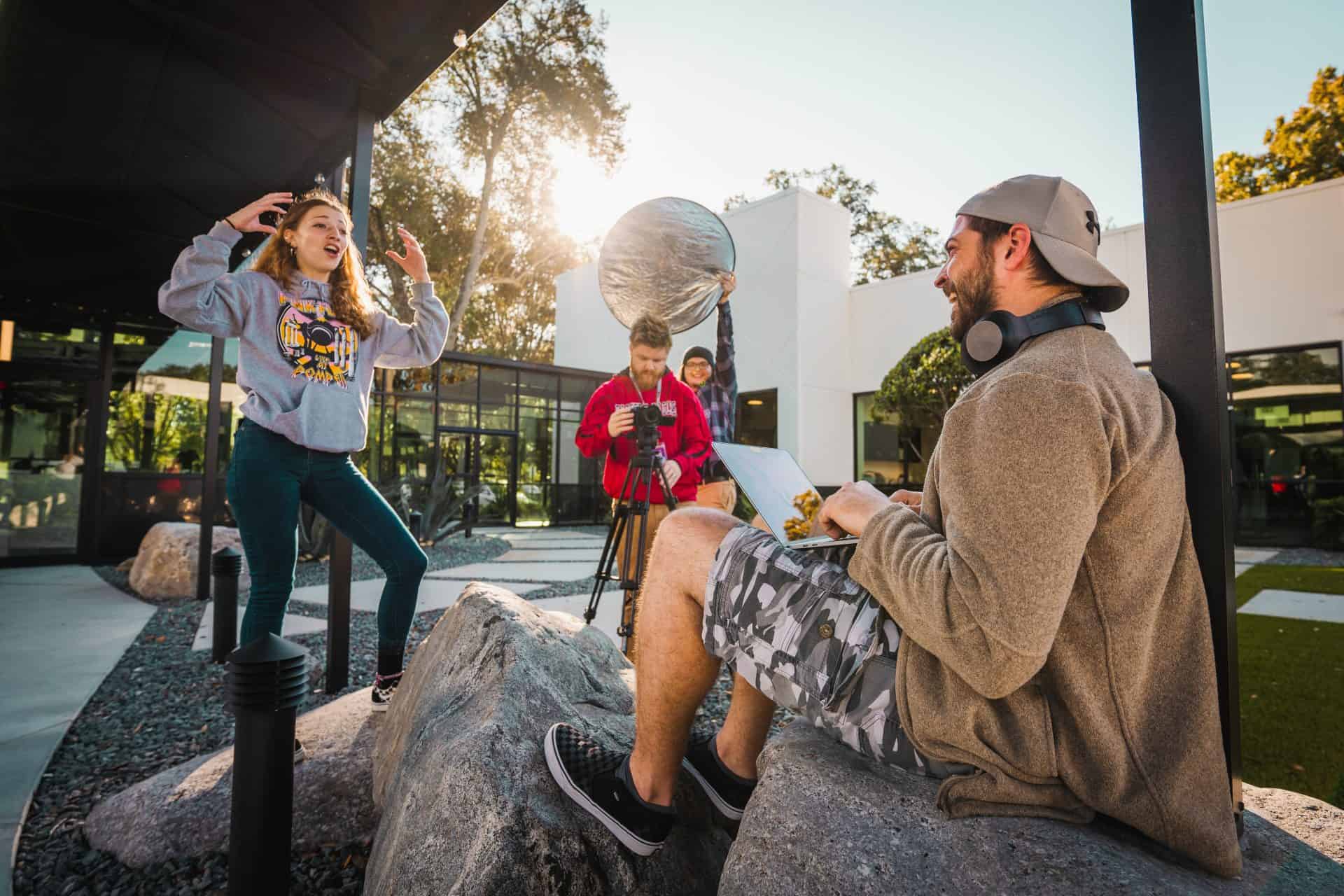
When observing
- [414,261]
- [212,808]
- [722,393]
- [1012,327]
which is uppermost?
[414,261]

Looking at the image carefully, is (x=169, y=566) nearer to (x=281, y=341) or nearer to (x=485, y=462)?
(x=281, y=341)

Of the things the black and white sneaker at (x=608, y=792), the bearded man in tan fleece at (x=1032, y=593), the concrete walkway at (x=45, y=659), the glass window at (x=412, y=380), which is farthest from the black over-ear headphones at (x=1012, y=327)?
the glass window at (x=412, y=380)

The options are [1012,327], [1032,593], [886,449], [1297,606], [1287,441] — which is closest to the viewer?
[1032,593]

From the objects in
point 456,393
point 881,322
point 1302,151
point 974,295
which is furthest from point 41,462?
point 1302,151

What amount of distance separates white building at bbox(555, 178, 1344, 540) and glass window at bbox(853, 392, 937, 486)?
4 centimetres

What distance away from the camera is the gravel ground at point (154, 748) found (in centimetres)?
174

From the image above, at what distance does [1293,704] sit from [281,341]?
450cm

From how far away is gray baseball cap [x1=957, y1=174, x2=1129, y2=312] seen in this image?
3.90 feet

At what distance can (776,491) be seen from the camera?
158 centimetres

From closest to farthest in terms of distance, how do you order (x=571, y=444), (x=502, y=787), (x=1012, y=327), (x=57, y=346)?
(x=1012, y=327)
(x=502, y=787)
(x=57, y=346)
(x=571, y=444)

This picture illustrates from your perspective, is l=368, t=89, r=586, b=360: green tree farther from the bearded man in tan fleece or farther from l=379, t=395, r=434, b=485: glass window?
the bearded man in tan fleece

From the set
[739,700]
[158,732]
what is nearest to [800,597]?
[739,700]

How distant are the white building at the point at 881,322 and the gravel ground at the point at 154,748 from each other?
7.84 m

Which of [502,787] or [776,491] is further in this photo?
[776,491]
